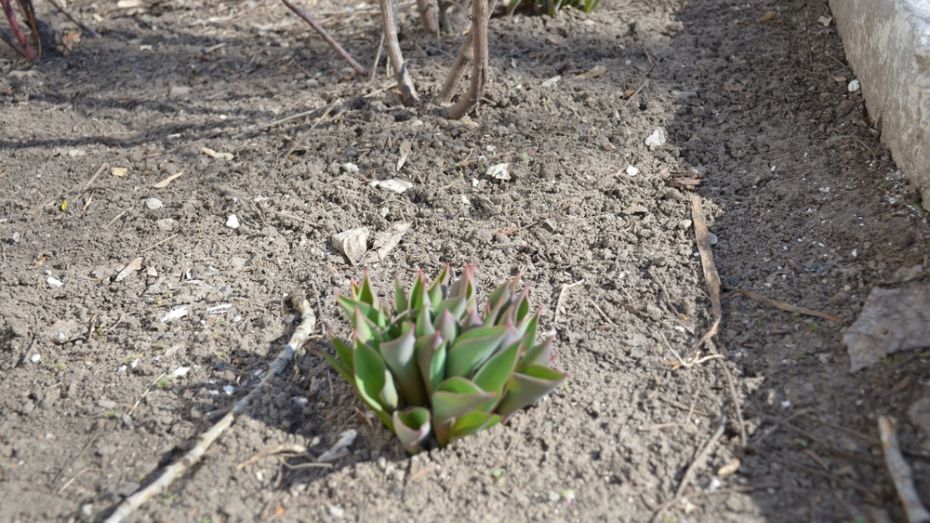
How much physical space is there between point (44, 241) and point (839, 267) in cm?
280

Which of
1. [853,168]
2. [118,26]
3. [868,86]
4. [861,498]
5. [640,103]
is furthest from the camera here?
[118,26]

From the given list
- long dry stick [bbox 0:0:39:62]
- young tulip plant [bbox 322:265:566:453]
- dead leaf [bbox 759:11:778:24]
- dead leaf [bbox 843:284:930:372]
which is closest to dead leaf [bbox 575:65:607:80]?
dead leaf [bbox 759:11:778:24]

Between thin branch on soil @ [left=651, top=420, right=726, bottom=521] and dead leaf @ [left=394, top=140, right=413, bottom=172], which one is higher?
dead leaf @ [left=394, top=140, right=413, bottom=172]

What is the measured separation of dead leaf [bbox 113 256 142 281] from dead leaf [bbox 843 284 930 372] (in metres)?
2.34

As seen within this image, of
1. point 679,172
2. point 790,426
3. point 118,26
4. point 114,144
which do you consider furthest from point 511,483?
point 118,26

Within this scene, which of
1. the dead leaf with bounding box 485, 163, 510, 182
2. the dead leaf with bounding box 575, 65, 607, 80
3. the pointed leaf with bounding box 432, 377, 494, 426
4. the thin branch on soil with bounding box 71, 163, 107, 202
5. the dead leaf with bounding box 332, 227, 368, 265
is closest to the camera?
the pointed leaf with bounding box 432, 377, 494, 426

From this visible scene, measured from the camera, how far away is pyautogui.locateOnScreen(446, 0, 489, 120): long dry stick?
308 centimetres

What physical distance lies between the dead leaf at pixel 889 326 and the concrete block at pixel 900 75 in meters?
0.41

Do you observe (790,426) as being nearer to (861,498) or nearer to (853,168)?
(861,498)

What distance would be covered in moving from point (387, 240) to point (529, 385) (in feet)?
3.66

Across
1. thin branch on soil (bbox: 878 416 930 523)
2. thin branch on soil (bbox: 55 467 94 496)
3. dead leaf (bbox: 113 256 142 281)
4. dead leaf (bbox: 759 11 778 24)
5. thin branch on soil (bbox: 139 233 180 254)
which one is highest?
dead leaf (bbox: 759 11 778 24)

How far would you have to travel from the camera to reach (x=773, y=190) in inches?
121

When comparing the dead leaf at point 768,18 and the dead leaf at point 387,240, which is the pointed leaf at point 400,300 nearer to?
the dead leaf at point 387,240

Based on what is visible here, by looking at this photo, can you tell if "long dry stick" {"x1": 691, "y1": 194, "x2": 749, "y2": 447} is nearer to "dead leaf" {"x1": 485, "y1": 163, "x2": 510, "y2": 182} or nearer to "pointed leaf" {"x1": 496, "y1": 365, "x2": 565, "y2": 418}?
"pointed leaf" {"x1": 496, "y1": 365, "x2": 565, "y2": 418}
